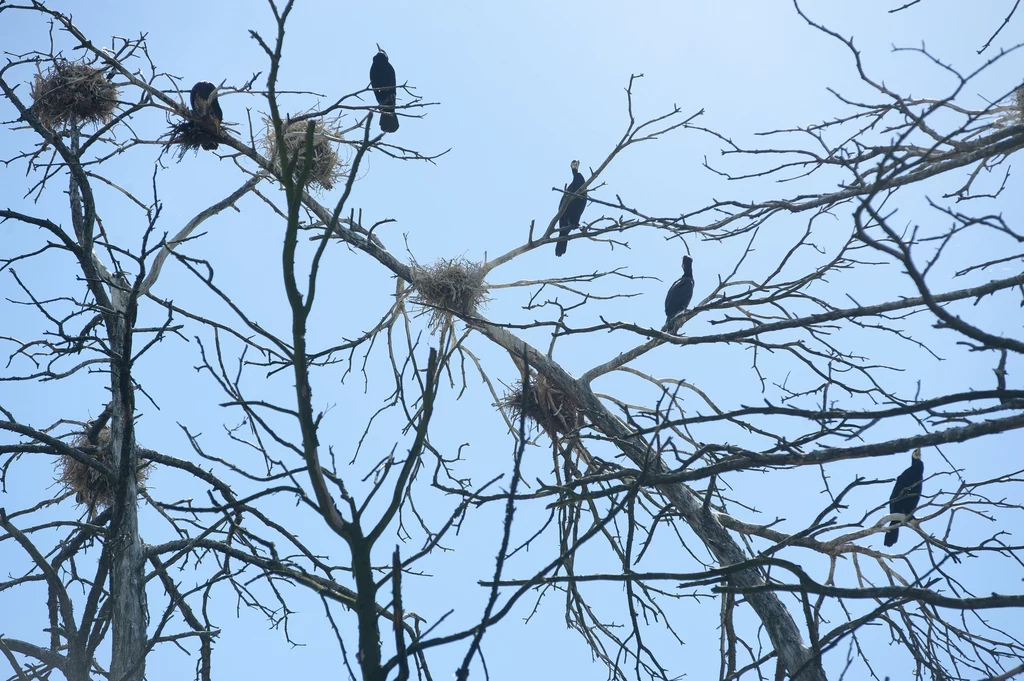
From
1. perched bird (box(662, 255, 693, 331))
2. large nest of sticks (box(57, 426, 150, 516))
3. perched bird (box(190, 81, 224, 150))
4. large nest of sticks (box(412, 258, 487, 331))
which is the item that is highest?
perched bird (box(190, 81, 224, 150))

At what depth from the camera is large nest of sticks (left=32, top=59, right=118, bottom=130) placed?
6.07 meters

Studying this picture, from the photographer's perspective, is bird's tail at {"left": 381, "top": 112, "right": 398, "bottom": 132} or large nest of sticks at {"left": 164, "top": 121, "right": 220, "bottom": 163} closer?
large nest of sticks at {"left": 164, "top": 121, "right": 220, "bottom": 163}

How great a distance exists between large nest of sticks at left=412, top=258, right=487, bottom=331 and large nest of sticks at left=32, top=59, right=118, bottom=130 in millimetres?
2555

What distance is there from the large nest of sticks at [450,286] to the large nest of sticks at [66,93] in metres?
2.56

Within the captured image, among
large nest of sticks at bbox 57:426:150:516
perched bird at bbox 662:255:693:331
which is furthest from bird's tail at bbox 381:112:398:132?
large nest of sticks at bbox 57:426:150:516

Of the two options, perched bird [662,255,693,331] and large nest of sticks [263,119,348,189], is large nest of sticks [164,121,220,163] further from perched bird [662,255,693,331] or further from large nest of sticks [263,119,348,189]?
perched bird [662,255,693,331]

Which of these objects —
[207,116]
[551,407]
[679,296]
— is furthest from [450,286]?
[679,296]

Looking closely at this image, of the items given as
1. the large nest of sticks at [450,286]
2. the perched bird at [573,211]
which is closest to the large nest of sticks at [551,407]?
the large nest of sticks at [450,286]

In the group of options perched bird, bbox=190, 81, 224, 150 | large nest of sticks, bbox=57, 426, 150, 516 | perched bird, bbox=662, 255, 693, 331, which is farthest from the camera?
perched bird, bbox=662, 255, 693, 331

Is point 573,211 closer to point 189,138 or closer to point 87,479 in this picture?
point 189,138

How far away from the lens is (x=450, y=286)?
628 cm

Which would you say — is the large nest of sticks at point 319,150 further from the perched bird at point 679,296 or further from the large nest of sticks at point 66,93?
the perched bird at point 679,296

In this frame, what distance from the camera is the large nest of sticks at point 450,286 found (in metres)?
6.30

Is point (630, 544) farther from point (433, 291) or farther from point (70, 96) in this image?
point (70, 96)
